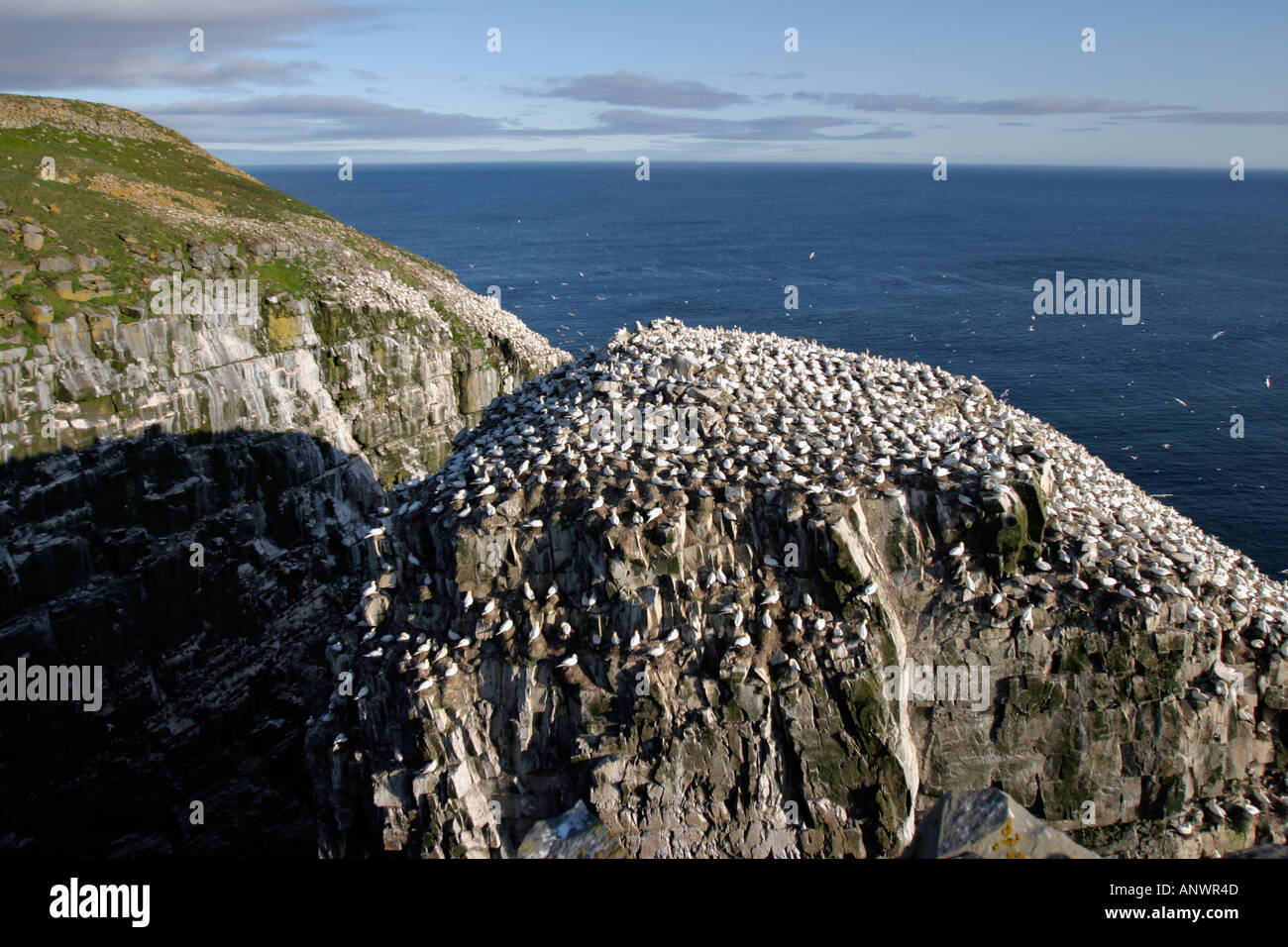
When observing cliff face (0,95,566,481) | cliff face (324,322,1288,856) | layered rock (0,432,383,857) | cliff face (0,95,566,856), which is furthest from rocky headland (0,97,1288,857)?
cliff face (0,95,566,481)

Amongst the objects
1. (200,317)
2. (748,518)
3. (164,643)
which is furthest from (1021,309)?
(164,643)

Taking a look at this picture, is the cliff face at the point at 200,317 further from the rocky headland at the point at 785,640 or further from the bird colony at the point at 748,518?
the bird colony at the point at 748,518

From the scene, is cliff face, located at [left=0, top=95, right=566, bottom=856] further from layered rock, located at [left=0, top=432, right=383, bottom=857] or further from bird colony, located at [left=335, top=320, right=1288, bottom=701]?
bird colony, located at [left=335, top=320, right=1288, bottom=701]

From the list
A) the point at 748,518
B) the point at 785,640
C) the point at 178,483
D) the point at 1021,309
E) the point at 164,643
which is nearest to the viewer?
the point at 785,640

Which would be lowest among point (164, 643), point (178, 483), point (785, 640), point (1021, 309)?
point (164, 643)

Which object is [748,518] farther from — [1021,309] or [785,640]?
[1021,309]

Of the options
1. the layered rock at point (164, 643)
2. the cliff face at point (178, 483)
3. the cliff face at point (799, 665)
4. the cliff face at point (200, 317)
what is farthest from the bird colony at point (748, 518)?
the cliff face at point (200, 317)
